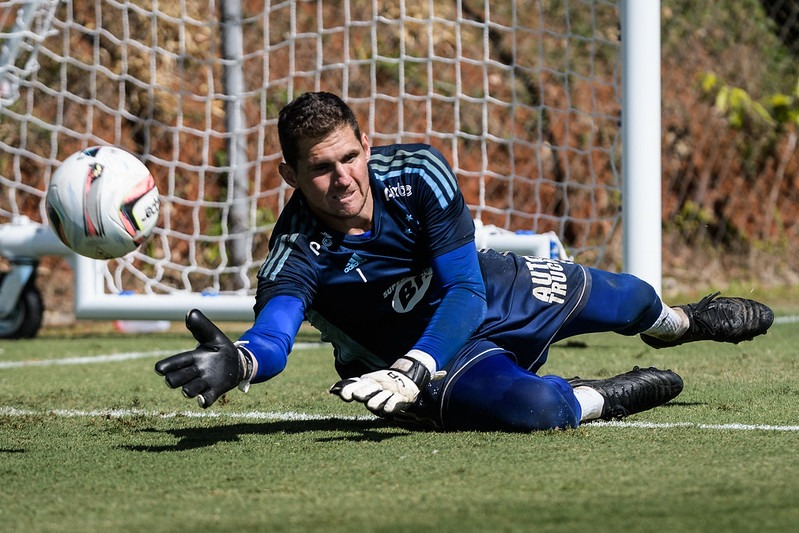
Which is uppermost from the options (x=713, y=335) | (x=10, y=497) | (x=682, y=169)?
(x=682, y=169)

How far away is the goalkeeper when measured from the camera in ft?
11.6

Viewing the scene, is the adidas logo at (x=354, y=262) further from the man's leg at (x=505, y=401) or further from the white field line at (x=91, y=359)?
the white field line at (x=91, y=359)

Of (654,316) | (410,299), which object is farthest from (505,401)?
(654,316)

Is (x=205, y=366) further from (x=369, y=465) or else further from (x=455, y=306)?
(x=455, y=306)

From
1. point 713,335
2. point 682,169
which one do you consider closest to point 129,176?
point 713,335

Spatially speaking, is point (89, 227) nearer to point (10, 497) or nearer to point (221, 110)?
point (10, 497)

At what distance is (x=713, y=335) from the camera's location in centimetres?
445

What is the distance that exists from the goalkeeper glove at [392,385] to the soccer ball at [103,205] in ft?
3.58

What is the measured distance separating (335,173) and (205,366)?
78cm

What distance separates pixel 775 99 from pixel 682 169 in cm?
98

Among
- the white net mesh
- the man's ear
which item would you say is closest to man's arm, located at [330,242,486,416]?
the man's ear

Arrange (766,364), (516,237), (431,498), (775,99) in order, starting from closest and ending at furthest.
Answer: (431,498)
(766,364)
(516,237)
(775,99)

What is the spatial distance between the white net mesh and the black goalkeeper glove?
3738 mm

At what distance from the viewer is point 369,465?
315 centimetres
